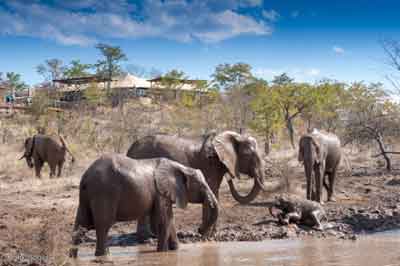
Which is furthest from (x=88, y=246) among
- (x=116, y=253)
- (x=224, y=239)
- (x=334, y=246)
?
(x=334, y=246)

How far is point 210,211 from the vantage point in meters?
10.6

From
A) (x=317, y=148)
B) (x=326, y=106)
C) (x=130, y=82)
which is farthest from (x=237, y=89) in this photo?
(x=317, y=148)

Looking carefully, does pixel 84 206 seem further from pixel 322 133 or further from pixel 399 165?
pixel 399 165

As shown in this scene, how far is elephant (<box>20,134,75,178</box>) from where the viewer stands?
71.4 feet

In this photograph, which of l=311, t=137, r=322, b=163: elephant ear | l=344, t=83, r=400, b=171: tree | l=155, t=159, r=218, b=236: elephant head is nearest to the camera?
l=155, t=159, r=218, b=236: elephant head

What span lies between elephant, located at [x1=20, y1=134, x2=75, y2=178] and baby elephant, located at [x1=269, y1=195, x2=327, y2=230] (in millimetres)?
10073

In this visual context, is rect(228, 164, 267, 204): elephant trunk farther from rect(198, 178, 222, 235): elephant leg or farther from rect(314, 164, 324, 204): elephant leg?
rect(314, 164, 324, 204): elephant leg

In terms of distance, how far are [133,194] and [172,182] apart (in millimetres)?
749

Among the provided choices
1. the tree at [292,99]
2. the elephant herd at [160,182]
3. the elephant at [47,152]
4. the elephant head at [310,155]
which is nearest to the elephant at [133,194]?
the elephant herd at [160,182]

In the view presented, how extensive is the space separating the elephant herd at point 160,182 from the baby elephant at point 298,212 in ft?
3.08

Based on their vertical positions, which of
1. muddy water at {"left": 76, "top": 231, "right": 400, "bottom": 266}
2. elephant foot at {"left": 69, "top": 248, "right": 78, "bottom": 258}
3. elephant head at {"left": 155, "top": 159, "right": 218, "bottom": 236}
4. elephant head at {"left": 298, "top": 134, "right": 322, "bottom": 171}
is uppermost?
elephant head at {"left": 298, "top": 134, "right": 322, "bottom": 171}

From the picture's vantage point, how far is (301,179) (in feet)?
65.8

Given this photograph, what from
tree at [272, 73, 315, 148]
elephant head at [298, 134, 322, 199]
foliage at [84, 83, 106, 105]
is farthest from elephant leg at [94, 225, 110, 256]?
foliage at [84, 83, 106, 105]

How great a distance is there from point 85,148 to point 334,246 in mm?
20222
